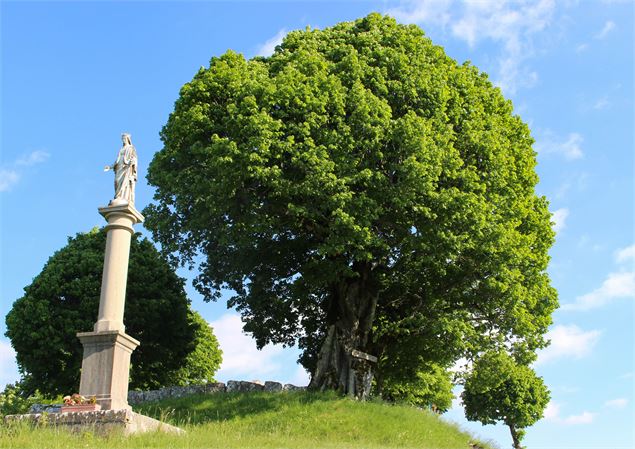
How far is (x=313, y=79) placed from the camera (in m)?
24.0

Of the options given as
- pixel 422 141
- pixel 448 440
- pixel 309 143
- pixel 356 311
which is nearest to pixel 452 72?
pixel 422 141

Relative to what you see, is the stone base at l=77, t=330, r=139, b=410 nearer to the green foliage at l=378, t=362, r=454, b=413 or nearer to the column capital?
the column capital

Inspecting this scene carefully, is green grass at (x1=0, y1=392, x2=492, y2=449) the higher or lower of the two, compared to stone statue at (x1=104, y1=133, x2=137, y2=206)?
lower

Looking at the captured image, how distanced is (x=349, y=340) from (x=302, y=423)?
5.38 metres

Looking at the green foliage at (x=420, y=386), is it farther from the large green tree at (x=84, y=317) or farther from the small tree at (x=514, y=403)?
the large green tree at (x=84, y=317)

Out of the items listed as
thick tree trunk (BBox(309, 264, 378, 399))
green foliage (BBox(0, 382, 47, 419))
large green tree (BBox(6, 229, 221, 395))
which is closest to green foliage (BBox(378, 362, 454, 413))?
thick tree trunk (BBox(309, 264, 378, 399))

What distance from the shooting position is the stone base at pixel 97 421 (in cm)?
1589

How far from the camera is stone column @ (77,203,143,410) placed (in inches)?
708

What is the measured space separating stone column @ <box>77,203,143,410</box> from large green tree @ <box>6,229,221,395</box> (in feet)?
43.9

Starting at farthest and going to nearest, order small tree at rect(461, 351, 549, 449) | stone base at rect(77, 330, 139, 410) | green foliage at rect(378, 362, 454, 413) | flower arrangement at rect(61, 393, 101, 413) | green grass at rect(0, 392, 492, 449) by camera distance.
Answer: small tree at rect(461, 351, 549, 449) → green foliage at rect(378, 362, 454, 413) → stone base at rect(77, 330, 139, 410) → green grass at rect(0, 392, 492, 449) → flower arrangement at rect(61, 393, 101, 413)

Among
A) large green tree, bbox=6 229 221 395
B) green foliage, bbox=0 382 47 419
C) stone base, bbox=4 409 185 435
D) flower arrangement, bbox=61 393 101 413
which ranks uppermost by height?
large green tree, bbox=6 229 221 395

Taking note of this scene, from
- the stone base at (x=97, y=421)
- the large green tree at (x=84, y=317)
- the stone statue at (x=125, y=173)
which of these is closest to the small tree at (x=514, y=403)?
the large green tree at (x=84, y=317)

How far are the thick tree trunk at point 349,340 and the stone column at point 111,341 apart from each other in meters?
8.96

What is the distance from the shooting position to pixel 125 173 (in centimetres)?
2064
